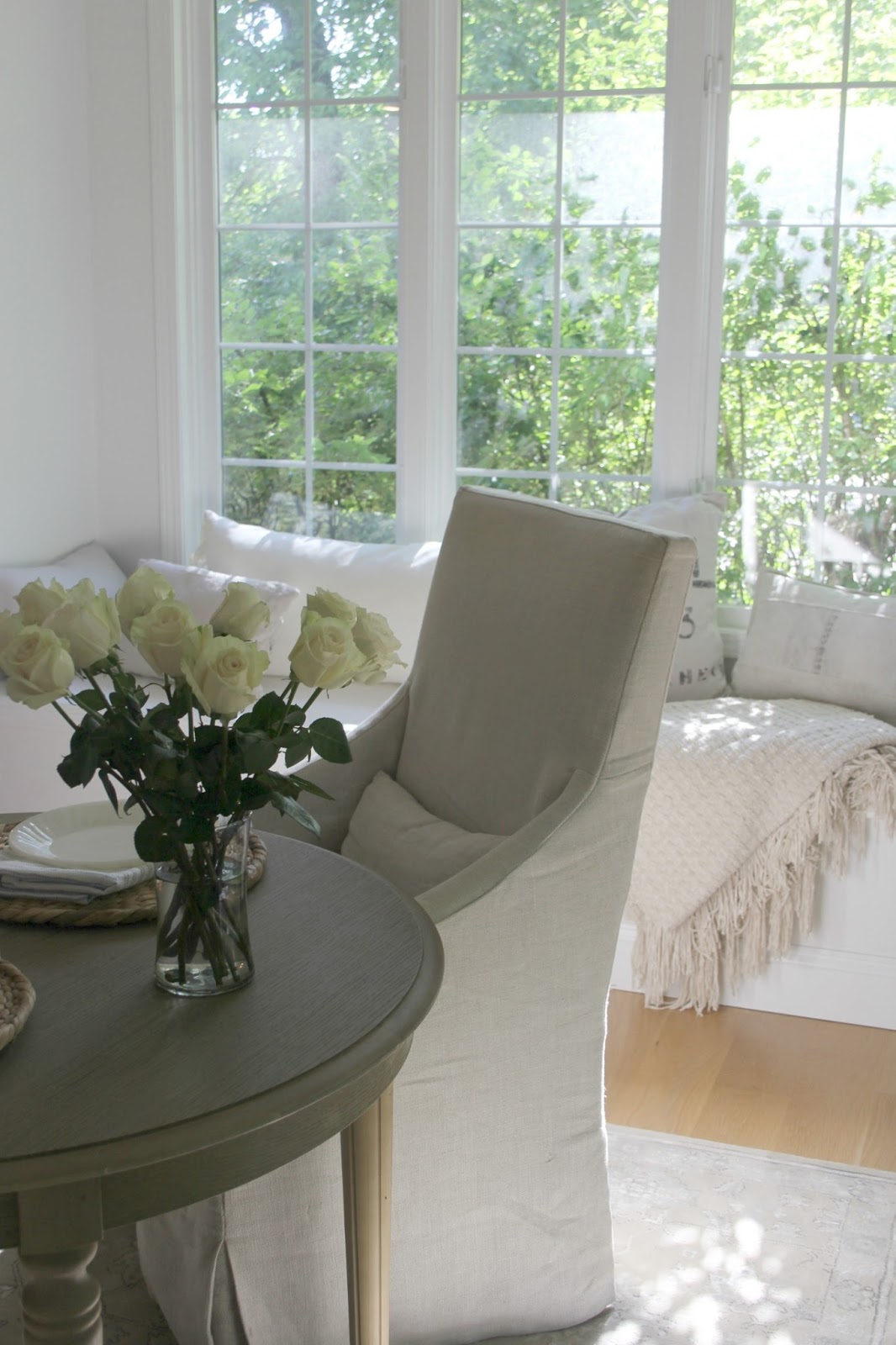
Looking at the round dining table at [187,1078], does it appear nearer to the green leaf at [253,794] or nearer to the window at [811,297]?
the green leaf at [253,794]

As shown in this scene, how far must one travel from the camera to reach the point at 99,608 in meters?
1.19

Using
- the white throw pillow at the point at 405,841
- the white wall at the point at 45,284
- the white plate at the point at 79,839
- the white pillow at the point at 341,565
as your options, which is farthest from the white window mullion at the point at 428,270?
the white plate at the point at 79,839

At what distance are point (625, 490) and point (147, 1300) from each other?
2.27 metres

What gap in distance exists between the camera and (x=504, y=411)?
11.9ft

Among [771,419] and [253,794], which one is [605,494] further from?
[253,794]

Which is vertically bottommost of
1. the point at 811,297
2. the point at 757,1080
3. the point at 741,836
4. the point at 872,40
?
the point at 757,1080

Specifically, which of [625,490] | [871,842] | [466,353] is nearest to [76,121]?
[466,353]

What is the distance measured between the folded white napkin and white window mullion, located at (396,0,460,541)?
233 centimetres

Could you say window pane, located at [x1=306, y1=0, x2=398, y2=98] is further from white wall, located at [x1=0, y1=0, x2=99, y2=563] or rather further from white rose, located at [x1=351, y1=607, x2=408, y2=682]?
white rose, located at [x1=351, y1=607, x2=408, y2=682]

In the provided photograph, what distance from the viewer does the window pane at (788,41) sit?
10.5ft

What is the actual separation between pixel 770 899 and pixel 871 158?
1.73 m

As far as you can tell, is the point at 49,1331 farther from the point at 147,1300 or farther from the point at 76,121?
the point at 76,121

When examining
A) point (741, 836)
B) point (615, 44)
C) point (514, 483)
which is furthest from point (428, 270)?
point (741, 836)

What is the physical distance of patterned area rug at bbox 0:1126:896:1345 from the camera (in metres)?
1.88
